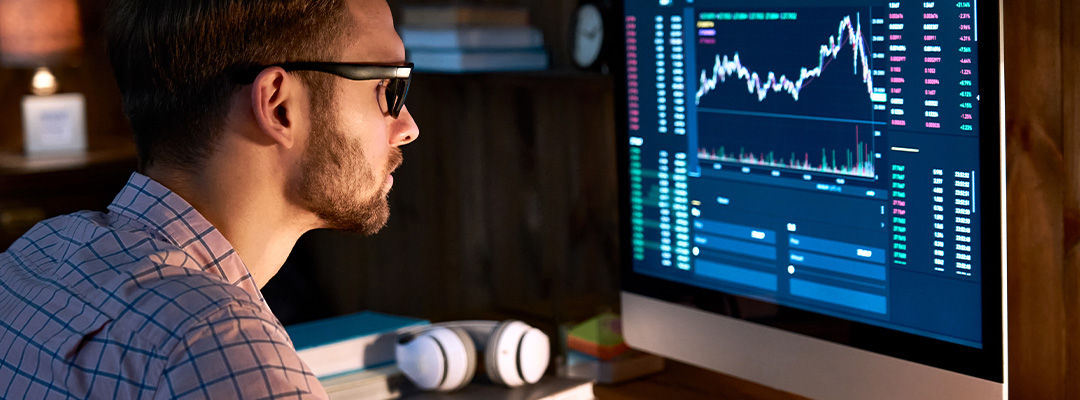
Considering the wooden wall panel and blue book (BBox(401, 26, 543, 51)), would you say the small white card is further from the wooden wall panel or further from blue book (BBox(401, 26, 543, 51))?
the wooden wall panel

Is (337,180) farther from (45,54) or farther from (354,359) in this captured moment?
(45,54)

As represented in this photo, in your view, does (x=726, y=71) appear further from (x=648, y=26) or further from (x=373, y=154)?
(x=373, y=154)

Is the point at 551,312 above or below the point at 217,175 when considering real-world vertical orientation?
below

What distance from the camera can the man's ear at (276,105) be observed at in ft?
3.48

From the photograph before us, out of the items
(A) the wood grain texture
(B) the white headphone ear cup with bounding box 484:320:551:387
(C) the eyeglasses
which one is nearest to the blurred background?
(A) the wood grain texture

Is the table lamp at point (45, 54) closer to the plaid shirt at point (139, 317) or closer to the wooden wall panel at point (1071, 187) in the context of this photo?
the plaid shirt at point (139, 317)

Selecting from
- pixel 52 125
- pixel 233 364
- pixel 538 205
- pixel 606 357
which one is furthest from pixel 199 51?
pixel 52 125

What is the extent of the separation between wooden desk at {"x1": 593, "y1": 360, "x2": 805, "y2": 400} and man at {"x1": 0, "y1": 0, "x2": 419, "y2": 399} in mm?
551

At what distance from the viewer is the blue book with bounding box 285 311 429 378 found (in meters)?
1.52

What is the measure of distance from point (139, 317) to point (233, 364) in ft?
0.29

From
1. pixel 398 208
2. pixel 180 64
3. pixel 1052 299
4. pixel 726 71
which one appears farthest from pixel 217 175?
pixel 398 208

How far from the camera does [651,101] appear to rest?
144 cm

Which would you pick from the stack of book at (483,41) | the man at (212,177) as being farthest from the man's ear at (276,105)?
the stack of book at (483,41)

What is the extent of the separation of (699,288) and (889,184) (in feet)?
1.05
